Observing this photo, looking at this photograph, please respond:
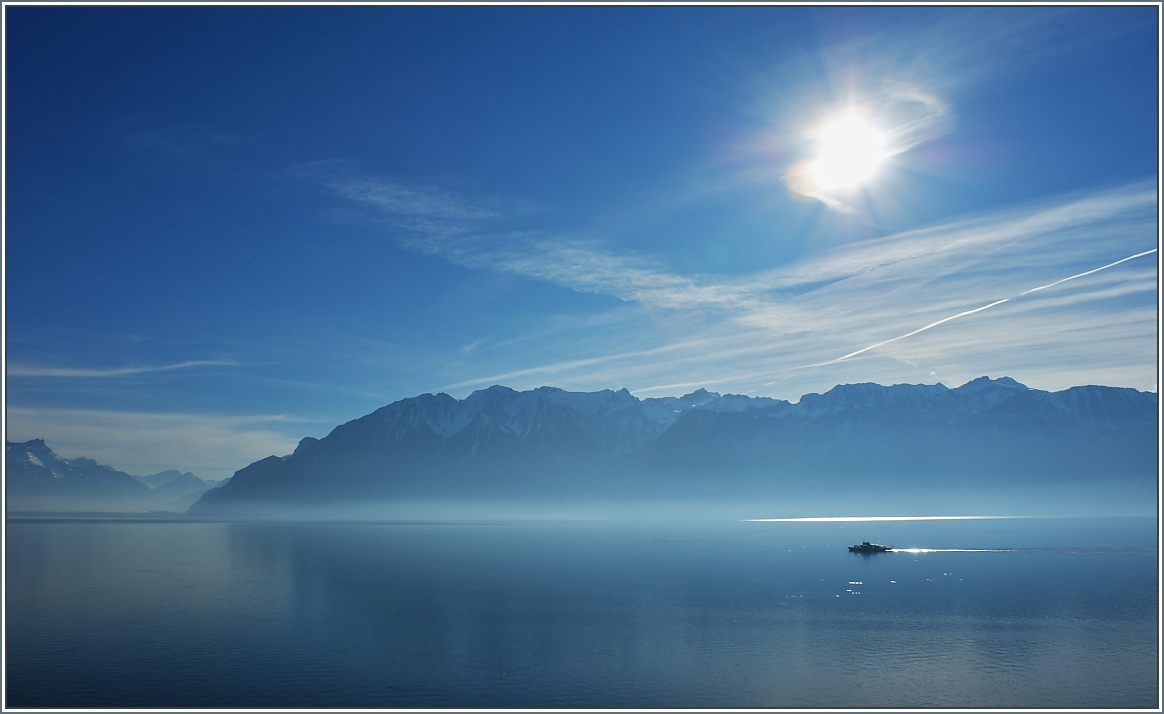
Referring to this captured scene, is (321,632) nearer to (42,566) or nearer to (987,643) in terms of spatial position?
(987,643)

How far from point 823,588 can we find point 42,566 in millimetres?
168447

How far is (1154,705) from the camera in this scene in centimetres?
6197

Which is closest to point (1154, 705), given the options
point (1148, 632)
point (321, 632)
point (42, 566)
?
point (1148, 632)

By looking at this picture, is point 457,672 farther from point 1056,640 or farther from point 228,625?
point 1056,640

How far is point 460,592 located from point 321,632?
41554 mm

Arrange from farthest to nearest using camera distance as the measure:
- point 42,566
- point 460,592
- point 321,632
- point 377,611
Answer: point 42,566 → point 460,592 → point 377,611 → point 321,632

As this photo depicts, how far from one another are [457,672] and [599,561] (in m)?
128

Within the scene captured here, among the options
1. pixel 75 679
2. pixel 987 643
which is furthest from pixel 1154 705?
pixel 75 679

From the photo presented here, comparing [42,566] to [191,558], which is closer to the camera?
[42,566]

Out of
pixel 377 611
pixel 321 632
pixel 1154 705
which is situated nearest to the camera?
pixel 1154 705

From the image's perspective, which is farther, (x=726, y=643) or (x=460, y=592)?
(x=460, y=592)

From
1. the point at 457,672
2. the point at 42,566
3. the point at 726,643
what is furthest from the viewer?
the point at 42,566

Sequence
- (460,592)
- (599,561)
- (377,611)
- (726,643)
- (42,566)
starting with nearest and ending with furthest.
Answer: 1. (726,643)
2. (377,611)
3. (460,592)
4. (42,566)
5. (599,561)

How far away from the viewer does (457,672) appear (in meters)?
69.9
